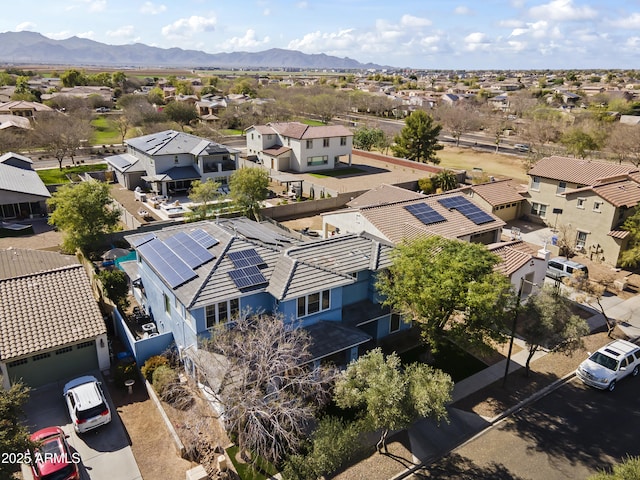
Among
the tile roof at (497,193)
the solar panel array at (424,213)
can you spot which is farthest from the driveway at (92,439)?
the tile roof at (497,193)

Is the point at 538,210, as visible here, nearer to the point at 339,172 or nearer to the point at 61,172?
the point at 339,172

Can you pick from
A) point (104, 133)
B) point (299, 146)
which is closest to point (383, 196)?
point (299, 146)

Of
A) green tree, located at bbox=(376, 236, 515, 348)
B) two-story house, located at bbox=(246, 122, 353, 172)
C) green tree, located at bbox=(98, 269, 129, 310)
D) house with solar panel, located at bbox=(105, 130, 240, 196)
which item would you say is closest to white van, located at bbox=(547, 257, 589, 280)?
green tree, located at bbox=(376, 236, 515, 348)

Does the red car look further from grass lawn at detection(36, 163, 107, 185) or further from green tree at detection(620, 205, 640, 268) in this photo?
grass lawn at detection(36, 163, 107, 185)

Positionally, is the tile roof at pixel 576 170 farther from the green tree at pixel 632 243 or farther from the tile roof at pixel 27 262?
the tile roof at pixel 27 262

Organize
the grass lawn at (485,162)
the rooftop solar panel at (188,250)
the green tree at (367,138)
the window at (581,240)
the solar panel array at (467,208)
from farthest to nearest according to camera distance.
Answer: the green tree at (367,138), the grass lawn at (485,162), the window at (581,240), the solar panel array at (467,208), the rooftop solar panel at (188,250)

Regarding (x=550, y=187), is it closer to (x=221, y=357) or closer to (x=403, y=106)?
(x=221, y=357)
